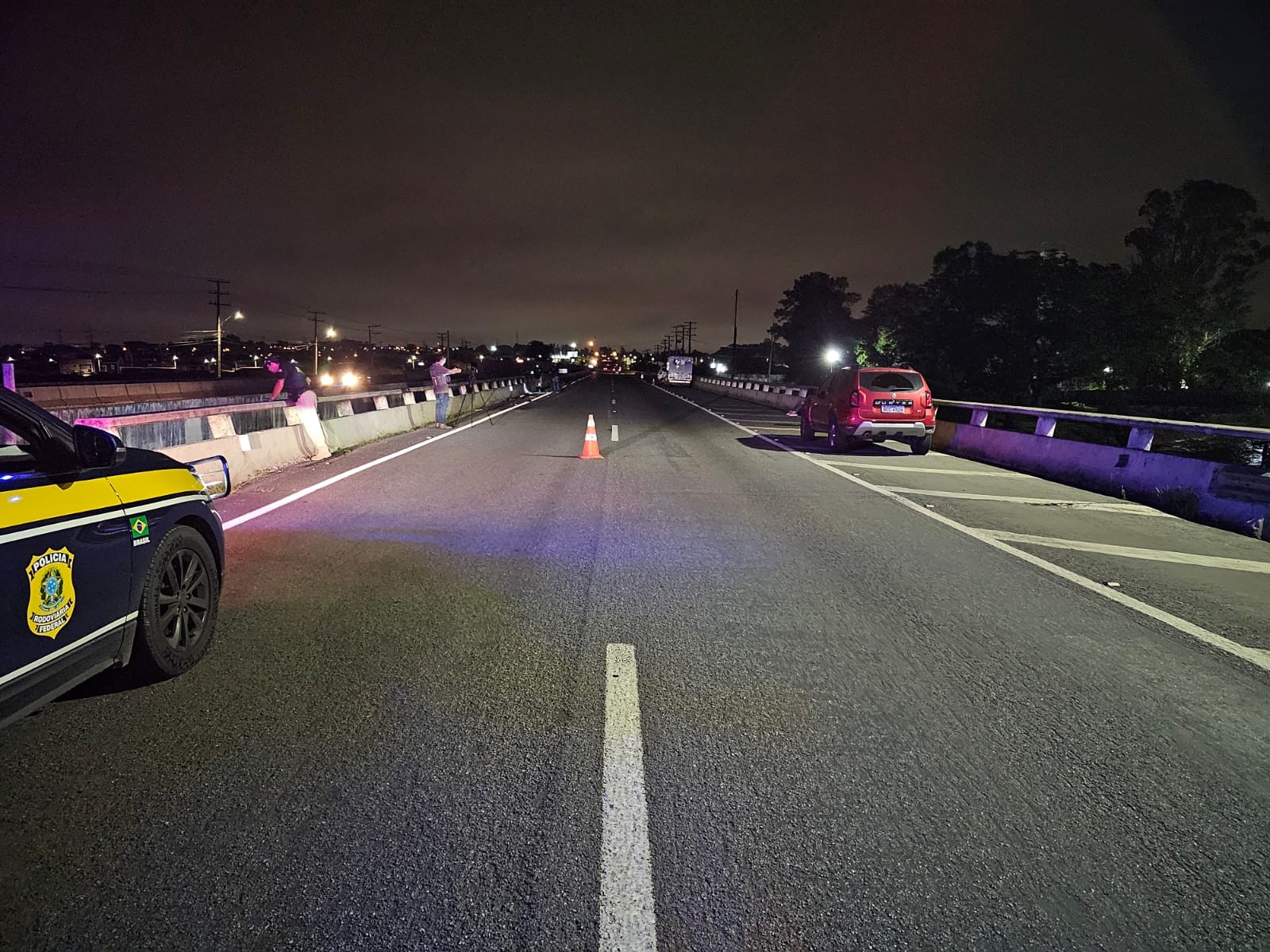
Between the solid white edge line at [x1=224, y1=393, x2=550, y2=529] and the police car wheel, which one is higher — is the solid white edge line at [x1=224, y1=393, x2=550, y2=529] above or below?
below

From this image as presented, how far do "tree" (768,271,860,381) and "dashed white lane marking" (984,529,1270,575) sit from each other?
106 meters

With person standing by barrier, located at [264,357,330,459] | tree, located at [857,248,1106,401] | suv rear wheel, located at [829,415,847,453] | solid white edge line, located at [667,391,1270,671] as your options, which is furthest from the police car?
tree, located at [857,248,1106,401]

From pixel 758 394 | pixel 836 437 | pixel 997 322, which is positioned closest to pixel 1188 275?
pixel 997 322

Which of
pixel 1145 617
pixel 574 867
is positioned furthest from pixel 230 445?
pixel 1145 617

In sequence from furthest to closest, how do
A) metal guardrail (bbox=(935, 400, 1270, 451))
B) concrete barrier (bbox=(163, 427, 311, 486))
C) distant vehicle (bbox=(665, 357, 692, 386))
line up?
distant vehicle (bbox=(665, 357, 692, 386)), concrete barrier (bbox=(163, 427, 311, 486)), metal guardrail (bbox=(935, 400, 1270, 451))

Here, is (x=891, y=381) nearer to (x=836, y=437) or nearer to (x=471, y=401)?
(x=836, y=437)

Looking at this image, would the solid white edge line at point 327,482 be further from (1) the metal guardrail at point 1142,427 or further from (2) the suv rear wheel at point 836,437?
(1) the metal guardrail at point 1142,427

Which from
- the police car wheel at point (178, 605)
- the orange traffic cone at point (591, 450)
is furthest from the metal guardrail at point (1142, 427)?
the police car wheel at point (178, 605)

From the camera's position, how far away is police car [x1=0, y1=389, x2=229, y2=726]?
2.85 meters

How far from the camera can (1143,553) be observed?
7.36 meters

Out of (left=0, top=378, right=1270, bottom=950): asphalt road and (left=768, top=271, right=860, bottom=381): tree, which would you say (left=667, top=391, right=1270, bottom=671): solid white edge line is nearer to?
(left=0, top=378, right=1270, bottom=950): asphalt road

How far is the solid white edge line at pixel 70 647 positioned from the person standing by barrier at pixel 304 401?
9993 millimetres

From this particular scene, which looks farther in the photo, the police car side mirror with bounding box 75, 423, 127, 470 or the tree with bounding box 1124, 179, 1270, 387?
the tree with bounding box 1124, 179, 1270, 387

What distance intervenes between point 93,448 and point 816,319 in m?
118
